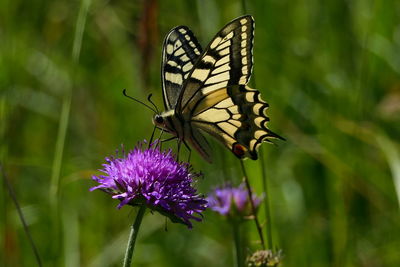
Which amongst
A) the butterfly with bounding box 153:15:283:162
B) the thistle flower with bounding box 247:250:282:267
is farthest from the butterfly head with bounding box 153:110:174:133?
the thistle flower with bounding box 247:250:282:267

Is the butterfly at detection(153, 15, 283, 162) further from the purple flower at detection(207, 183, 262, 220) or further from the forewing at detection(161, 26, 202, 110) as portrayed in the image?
the purple flower at detection(207, 183, 262, 220)

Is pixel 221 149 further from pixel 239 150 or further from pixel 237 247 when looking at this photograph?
pixel 237 247

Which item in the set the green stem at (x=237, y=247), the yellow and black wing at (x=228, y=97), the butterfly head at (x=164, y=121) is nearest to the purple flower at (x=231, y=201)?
the green stem at (x=237, y=247)

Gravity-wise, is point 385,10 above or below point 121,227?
above

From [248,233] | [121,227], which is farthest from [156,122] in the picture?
[121,227]

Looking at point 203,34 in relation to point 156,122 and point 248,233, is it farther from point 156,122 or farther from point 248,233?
point 248,233
